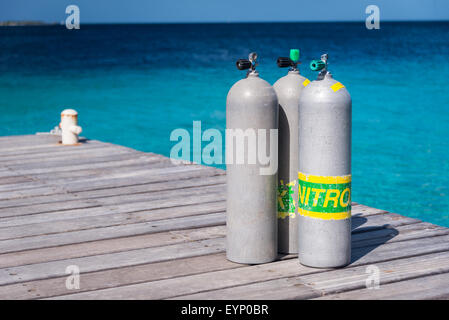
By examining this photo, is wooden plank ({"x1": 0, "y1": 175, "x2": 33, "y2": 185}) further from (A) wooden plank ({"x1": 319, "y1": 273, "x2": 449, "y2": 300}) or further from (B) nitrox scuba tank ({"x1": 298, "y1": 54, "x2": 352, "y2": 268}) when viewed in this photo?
(A) wooden plank ({"x1": 319, "y1": 273, "x2": 449, "y2": 300})

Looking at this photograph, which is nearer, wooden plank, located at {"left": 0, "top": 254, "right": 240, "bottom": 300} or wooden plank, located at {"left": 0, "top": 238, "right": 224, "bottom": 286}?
wooden plank, located at {"left": 0, "top": 254, "right": 240, "bottom": 300}

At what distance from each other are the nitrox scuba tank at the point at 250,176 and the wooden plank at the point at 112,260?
0.30m

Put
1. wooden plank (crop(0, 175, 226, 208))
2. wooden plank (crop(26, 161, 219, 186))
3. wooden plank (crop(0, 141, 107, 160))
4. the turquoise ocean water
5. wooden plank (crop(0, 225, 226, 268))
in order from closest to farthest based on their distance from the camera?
wooden plank (crop(0, 225, 226, 268)) < wooden plank (crop(0, 175, 226, 208)) < wooden plank (crop(26, 161, 219, 186)) < wooden plank (crop(0, 141, 107, 160)) < the turquoise ocean water

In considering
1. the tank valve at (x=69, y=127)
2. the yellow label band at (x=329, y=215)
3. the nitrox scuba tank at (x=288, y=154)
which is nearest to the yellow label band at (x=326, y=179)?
the yellow label band at (x=329, y=215)

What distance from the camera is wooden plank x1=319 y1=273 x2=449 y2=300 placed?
2779 millimetres

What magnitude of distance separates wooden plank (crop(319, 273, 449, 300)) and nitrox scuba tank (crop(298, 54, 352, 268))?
31 cm

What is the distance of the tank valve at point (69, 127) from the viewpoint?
6.96m

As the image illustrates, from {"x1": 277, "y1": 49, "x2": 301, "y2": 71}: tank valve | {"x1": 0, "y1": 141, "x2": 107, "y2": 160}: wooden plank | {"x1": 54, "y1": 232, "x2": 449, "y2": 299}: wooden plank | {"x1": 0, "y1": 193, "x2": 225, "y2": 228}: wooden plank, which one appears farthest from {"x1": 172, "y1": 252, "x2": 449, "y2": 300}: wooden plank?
{"x1": 0, "y1": 141, "x2": 107, "y2": 160}: wooden plank

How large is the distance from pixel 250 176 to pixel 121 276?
2.60 ft

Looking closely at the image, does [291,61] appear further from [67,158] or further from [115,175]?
[67,158]

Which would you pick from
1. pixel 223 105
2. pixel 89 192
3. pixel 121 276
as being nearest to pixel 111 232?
pixel 121 276

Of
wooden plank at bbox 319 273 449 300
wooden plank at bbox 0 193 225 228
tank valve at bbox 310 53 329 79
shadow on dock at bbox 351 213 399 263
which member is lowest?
wooden plank at bbox 319 273 449 300

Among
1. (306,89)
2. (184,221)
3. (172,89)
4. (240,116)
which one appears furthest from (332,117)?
(172,89)

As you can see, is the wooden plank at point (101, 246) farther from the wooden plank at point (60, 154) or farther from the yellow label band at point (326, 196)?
the wooden plank at point (60, 154)
